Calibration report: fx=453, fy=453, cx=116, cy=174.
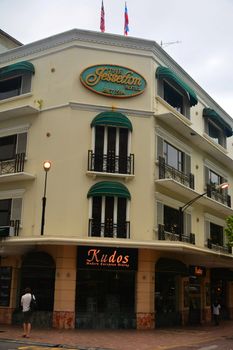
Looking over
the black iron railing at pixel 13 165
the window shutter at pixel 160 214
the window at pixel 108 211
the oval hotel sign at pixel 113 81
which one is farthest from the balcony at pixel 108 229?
the oval hotel sign at pixel 113 81

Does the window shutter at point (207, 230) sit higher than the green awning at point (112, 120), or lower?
lower

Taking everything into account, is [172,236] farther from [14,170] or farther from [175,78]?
[14,170]

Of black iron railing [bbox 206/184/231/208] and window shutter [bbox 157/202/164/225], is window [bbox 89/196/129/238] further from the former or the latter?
black iron railing [bbox 206/184/231/208]

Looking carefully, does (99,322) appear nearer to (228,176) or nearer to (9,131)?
(9,131)

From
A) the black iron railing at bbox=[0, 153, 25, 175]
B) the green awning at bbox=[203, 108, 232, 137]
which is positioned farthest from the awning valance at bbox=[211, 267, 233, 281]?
the black iron railing at bbox=[0, 153, 25, 175]

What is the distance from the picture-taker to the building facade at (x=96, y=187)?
68.7 ft

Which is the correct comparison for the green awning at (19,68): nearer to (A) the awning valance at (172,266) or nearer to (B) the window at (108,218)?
(B) the window at (108,218)

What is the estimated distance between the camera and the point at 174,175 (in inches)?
970

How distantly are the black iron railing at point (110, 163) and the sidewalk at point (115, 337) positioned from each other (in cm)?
745

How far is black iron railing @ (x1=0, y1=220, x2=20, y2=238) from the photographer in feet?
71.5

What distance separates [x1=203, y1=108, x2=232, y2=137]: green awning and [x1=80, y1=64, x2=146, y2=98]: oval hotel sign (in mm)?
7149

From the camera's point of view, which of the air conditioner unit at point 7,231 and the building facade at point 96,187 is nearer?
the building facade at point 96,187

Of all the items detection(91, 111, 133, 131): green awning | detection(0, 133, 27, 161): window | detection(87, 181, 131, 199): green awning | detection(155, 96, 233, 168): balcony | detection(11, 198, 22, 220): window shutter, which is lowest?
detection(11, 198, 22, 220): window shutter

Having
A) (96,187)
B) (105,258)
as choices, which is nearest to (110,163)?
(96,187)
